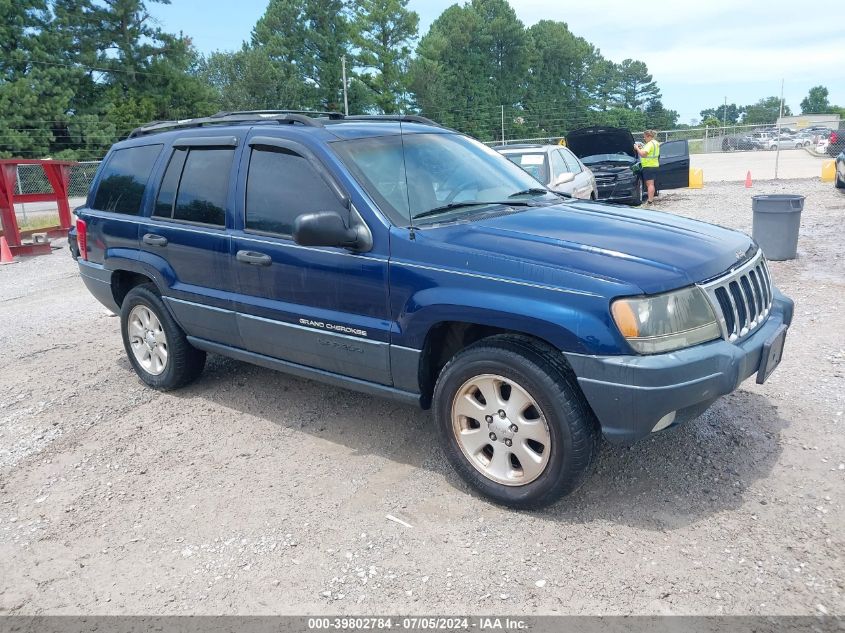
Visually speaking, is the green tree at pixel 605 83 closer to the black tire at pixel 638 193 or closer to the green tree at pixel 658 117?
the green tree at pixel 658 117

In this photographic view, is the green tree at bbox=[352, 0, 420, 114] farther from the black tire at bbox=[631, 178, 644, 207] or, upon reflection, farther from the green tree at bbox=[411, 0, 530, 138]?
the black tire at bbox=[631, 178, 644, 207]

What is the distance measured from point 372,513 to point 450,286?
4.02ft

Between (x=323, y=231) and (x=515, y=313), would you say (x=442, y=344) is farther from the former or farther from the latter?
(x=323, y=231)

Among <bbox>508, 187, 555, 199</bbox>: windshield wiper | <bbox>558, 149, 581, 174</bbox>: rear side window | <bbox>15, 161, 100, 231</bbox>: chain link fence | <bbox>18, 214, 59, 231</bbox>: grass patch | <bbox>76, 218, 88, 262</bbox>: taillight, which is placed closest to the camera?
<bbox>508, 187, 555, 199</bbox>: windshield wiper

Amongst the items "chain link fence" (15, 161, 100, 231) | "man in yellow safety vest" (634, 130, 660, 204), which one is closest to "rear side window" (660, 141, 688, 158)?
"man in yellow safety vest" (634, 130, 660, 204)

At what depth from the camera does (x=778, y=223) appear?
8617 millimetres

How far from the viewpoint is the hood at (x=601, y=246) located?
3.23m

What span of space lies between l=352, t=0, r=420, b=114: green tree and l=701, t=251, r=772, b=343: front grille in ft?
183

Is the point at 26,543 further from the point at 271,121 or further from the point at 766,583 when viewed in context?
the point at 766,583

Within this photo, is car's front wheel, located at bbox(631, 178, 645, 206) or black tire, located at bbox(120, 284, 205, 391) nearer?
black tire, located at bbox(120, 284, 205, 391)

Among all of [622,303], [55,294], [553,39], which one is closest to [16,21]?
[55,294]

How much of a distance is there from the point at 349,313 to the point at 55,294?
744cm

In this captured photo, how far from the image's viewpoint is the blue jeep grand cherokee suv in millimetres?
3199

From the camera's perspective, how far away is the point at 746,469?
3854 millimetres
